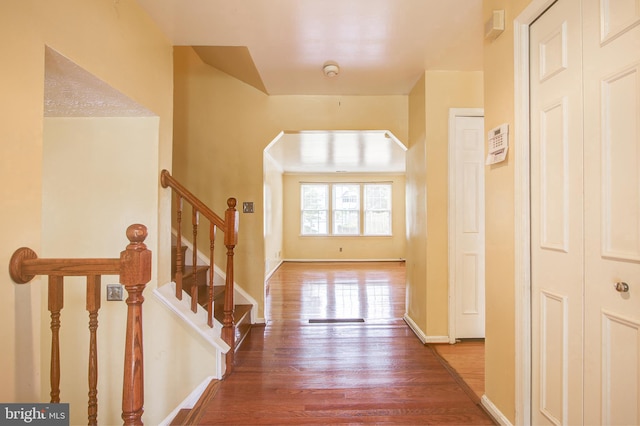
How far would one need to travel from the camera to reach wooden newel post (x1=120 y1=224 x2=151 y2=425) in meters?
1.13

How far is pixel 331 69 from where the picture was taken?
9.16ft

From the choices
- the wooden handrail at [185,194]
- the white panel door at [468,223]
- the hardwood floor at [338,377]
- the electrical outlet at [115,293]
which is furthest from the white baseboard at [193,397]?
the white panel door at [468,223]

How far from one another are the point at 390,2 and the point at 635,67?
1375 mm

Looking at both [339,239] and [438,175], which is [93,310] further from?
[339,239]

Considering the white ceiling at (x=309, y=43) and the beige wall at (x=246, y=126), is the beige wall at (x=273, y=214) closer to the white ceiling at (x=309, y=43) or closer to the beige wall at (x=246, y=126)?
the beige wall at (x=246, y=126)

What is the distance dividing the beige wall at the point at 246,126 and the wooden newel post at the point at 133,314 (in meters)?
2.35

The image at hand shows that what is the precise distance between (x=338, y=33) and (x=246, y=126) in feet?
5.22

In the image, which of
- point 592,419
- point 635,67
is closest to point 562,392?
point 592,419

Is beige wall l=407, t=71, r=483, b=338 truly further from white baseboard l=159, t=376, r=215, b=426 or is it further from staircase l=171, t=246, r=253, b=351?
white baseboard l=159, t=376, r=215, b=426

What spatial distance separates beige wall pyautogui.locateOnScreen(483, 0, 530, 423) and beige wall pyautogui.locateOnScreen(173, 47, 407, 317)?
1709 millimetres

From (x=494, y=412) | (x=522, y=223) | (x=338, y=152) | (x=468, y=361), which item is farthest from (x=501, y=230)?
(x=338, y=152)

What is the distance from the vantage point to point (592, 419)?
123cm

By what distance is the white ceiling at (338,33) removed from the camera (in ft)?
6.63

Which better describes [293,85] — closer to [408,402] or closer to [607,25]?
[607,25]
